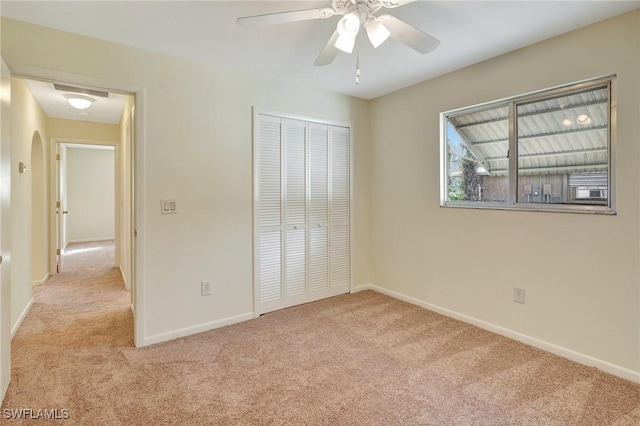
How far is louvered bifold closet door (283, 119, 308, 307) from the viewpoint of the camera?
3.47 meters

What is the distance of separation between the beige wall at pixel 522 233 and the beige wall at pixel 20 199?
12.0 ft

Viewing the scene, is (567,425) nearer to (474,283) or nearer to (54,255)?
(474,283)

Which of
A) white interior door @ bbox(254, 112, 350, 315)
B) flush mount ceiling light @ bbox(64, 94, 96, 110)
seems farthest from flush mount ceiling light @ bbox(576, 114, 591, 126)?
flush mount ceiling light @ bbox(64, 94, 96, 110)

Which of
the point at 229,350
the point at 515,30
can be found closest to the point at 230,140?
the point at 229,350

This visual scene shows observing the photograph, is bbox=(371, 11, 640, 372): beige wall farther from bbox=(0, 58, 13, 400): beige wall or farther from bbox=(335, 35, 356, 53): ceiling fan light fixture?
bbox=(0, 58, 13, 400): beige wall

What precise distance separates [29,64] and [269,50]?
64.6 inches

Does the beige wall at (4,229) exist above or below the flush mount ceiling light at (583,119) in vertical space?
below

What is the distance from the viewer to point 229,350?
8.36ft

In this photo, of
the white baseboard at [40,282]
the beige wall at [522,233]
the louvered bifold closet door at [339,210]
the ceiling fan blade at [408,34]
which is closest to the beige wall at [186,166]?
the louvered bifold closet door at [339,210]

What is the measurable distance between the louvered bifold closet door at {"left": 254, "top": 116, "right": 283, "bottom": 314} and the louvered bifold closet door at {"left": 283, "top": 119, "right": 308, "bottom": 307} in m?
0.09

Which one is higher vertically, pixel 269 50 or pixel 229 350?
pixel 269 50

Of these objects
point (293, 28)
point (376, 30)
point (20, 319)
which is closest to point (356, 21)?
point (376, 30)

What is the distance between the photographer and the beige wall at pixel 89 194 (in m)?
7.87

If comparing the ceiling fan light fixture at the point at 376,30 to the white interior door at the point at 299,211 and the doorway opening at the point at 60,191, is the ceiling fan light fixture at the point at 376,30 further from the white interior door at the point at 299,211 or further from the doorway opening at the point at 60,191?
the doorway opening at the point at 60,191
